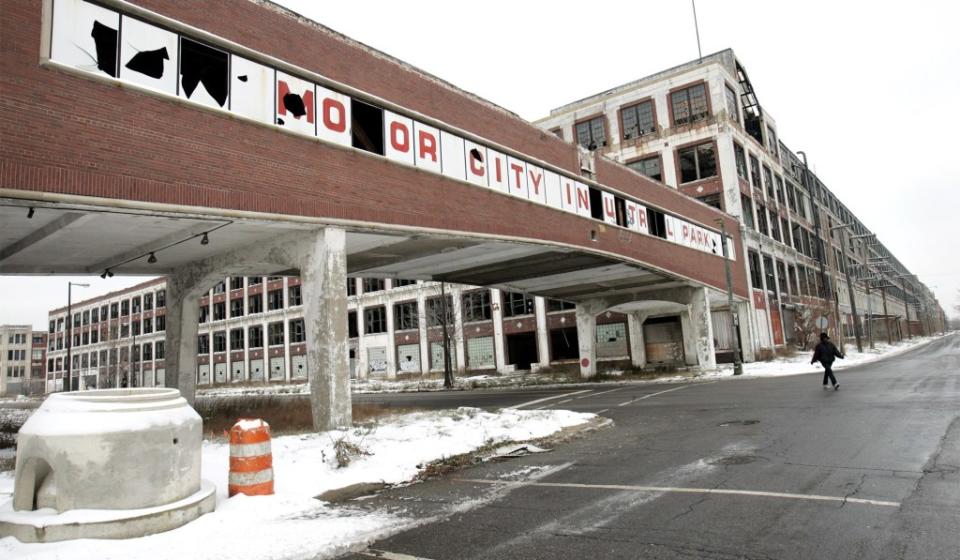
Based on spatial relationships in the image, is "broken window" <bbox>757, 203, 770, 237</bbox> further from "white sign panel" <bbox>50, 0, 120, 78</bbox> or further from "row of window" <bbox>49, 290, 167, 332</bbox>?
"row of window" <bbox>49, 290, 167, 332</bbox>

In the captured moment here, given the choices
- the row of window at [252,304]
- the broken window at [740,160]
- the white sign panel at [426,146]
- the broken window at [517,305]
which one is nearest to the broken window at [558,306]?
the broken window at [517,305]

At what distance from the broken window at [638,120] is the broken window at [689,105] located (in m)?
1.65

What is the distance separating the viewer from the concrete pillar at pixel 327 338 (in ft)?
41.0

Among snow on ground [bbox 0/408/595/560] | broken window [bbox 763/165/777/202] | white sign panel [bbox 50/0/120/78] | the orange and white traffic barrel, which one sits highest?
broken window [bbox 763/165/777/202]

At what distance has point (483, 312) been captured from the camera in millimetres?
48906

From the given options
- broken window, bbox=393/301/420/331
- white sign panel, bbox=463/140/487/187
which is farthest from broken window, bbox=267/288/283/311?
white sign panel, bbox=463/140/487/187

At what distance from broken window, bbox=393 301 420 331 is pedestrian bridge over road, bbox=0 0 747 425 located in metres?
29.2

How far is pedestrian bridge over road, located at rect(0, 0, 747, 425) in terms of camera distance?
31.6 feet

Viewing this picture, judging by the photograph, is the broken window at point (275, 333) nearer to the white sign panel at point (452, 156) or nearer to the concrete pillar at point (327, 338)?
the white sign panel at point (452, 156)

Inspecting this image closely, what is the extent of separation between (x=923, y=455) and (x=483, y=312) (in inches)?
1638

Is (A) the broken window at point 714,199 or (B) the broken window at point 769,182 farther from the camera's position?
(B) the broken window at point 769,182

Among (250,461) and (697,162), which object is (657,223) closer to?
→ (697,162)

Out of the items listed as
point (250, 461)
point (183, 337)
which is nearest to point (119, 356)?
point (183, 337)

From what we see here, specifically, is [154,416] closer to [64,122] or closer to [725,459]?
[64,122]
